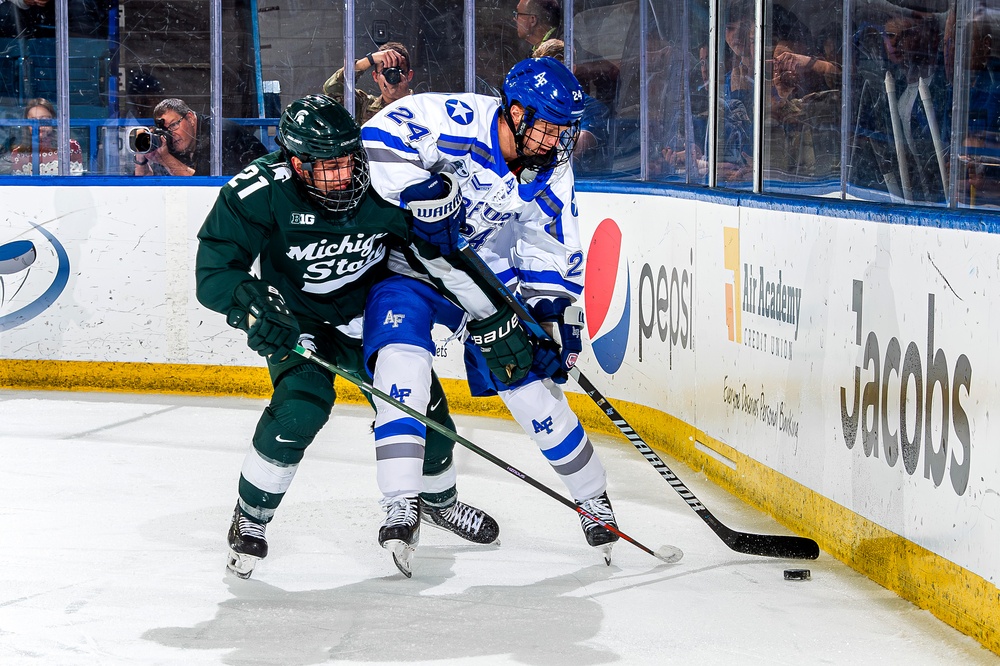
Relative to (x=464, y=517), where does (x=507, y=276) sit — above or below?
above

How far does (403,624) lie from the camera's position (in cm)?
275

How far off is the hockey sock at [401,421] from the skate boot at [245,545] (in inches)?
12.9

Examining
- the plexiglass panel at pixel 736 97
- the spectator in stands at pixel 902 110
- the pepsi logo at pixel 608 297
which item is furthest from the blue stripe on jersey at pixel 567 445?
the pepsi logo at pixel 608 297

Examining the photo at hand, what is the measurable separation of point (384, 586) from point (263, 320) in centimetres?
70

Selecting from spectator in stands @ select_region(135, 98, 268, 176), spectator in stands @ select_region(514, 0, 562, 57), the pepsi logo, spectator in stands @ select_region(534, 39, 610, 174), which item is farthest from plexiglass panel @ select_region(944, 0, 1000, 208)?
spectator in stands @ select_region(135, 98, 268, 176)

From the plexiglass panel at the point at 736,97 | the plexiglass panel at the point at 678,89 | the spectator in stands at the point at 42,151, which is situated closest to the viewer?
the plexiglass panel at the point at 736,97

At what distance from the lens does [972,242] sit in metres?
2.64

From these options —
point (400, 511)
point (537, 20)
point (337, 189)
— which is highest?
point (537, 20)

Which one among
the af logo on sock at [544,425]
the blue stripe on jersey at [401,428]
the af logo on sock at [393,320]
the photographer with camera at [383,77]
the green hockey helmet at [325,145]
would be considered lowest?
the af logo on sock at [544,425]

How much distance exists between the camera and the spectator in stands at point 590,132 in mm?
5680

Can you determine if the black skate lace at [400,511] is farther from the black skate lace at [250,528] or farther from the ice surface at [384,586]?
the black skate lace at [250,528]

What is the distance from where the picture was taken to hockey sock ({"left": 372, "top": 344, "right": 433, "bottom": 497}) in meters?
2.97

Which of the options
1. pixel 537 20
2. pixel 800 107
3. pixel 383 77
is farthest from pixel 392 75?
pixel 800 107

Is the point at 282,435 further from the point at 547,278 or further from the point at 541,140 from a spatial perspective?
the point at 541,140
